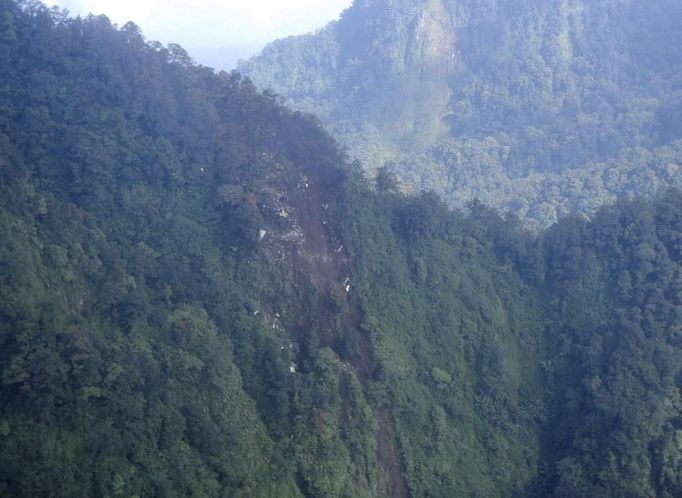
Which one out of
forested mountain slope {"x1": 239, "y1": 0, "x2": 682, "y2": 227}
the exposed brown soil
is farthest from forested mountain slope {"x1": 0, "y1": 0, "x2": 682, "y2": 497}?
forested mountain slope {"x1": 239, "y1": 0, "x2": 682, "y2": 227}

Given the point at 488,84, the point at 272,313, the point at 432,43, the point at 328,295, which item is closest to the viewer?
the point at 272,313

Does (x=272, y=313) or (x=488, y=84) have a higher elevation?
(x=488, y=84)

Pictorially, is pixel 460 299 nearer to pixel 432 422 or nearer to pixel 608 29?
pixel 432 422

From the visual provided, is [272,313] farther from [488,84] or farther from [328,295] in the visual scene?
[488,84]

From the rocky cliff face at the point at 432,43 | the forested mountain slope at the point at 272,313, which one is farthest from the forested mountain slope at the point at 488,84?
the forested mountain slope at the point at 272,313

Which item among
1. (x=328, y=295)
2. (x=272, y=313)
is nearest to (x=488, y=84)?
(x=328, y=295)

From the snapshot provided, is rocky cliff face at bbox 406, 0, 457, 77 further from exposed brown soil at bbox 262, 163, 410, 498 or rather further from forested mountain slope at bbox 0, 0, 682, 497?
exposed brown soil at bbox 262, 163, 410, 498
